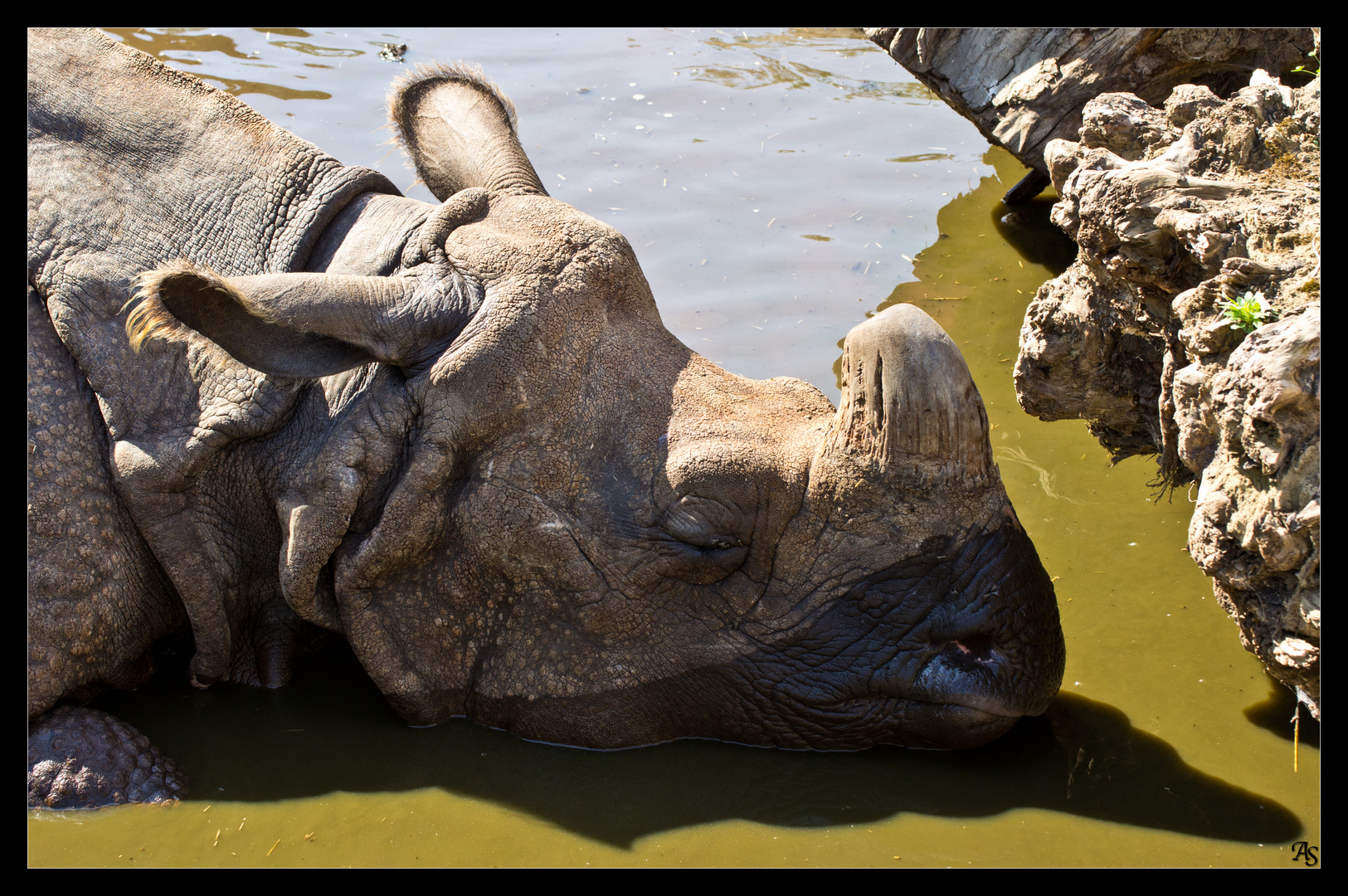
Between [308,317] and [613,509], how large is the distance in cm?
123

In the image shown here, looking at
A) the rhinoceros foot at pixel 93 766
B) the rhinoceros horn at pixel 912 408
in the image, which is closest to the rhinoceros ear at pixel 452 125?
the rhinoceros horn at pixel 912 408

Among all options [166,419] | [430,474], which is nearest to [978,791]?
[430,474]

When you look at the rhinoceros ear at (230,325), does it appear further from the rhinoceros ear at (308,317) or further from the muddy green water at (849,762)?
the muddy green water at (849,762)

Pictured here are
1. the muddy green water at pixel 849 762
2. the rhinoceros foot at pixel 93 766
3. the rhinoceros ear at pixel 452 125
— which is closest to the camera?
the muddy green water at pixel 849 762

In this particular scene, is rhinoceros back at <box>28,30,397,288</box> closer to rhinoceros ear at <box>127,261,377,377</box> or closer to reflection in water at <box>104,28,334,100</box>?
rhinoceros ear at <box>127,261,377,377</box>

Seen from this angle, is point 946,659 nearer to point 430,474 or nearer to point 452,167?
point 430,474

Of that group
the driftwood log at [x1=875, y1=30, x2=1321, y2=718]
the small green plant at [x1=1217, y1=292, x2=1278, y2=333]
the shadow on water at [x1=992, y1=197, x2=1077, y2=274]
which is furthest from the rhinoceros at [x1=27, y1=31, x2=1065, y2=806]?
the shadow on water at [x1=992, y1=197, x2=1077, y2=274]

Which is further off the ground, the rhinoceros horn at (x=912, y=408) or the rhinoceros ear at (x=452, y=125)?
the rhinoceros ear at (x=452, y=125)

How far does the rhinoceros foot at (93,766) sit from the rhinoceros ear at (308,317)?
1.51 metres

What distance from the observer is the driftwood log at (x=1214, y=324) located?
3373 millimetres

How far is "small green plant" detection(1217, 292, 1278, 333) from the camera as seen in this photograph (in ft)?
12.1

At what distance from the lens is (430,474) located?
3.96 metres

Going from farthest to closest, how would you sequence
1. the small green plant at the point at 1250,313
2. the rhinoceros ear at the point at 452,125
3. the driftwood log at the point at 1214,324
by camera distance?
the rhinoceros ear at the point at 452,125
the small green plant at the point at 1250,313
the driftwood log at the point at 1214,324

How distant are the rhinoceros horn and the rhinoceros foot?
2745mm
